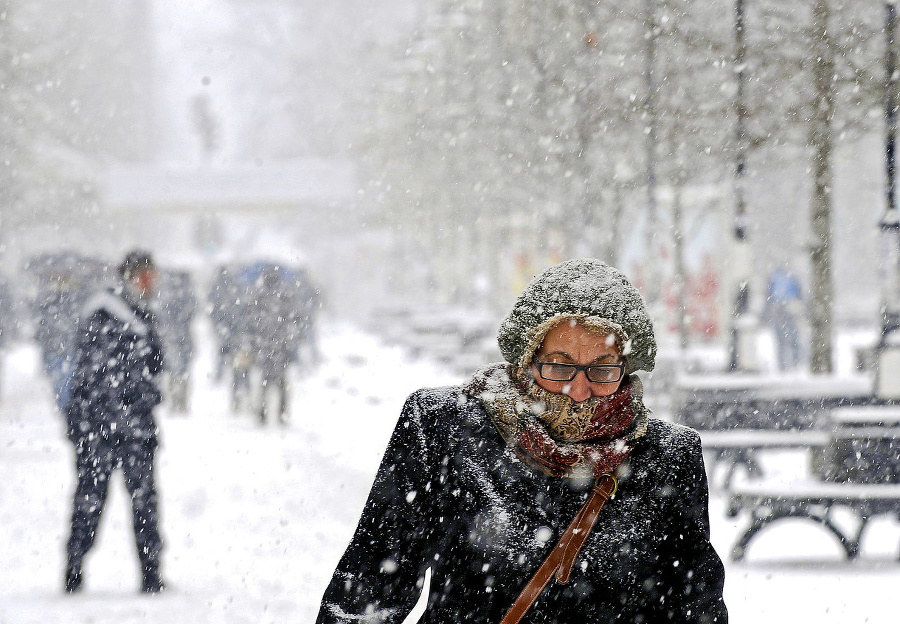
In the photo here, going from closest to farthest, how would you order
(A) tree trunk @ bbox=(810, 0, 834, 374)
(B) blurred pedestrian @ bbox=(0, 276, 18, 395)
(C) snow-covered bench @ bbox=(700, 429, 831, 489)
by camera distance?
(C) snow-covered bench @ bbox=(700, 429, 831, 489) < (A) tree trunk @ bbox=(810, 0, 834, 374) < (B) blurred pedestrian @ bbox=(0, 276, 18, 395)

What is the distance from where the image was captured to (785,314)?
71.3 feet

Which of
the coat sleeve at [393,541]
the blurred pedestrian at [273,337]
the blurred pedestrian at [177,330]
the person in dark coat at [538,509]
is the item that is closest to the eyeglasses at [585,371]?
the person in dark coat at [538,509]

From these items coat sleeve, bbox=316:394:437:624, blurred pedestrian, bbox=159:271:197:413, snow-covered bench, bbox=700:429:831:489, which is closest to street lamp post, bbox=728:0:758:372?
snow-covered bench, bbox=700:429:831:489

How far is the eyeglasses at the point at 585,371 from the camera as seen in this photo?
8.36ft

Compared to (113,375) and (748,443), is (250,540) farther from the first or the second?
(748,443)

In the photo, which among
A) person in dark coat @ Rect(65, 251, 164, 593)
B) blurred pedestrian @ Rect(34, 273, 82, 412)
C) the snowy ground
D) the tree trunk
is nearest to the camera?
the snowy ground

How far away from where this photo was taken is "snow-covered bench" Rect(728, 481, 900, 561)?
312 inches

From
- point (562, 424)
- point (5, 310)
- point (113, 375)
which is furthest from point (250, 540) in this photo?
point (5, 310)

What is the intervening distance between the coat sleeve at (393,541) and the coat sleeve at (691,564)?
438mm

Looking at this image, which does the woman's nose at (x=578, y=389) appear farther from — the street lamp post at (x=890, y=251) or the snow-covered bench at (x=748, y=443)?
the street lamp post at (x=890, y=251)

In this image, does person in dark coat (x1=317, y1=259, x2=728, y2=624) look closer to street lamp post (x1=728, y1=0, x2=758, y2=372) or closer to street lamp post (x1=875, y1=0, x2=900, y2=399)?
street lamp post (x1=875, y1=0, x2=900, y2=399)

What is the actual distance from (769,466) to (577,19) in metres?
9.27

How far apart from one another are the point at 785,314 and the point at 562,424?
19906 millimetres

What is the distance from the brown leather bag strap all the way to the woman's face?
213 millimetres
